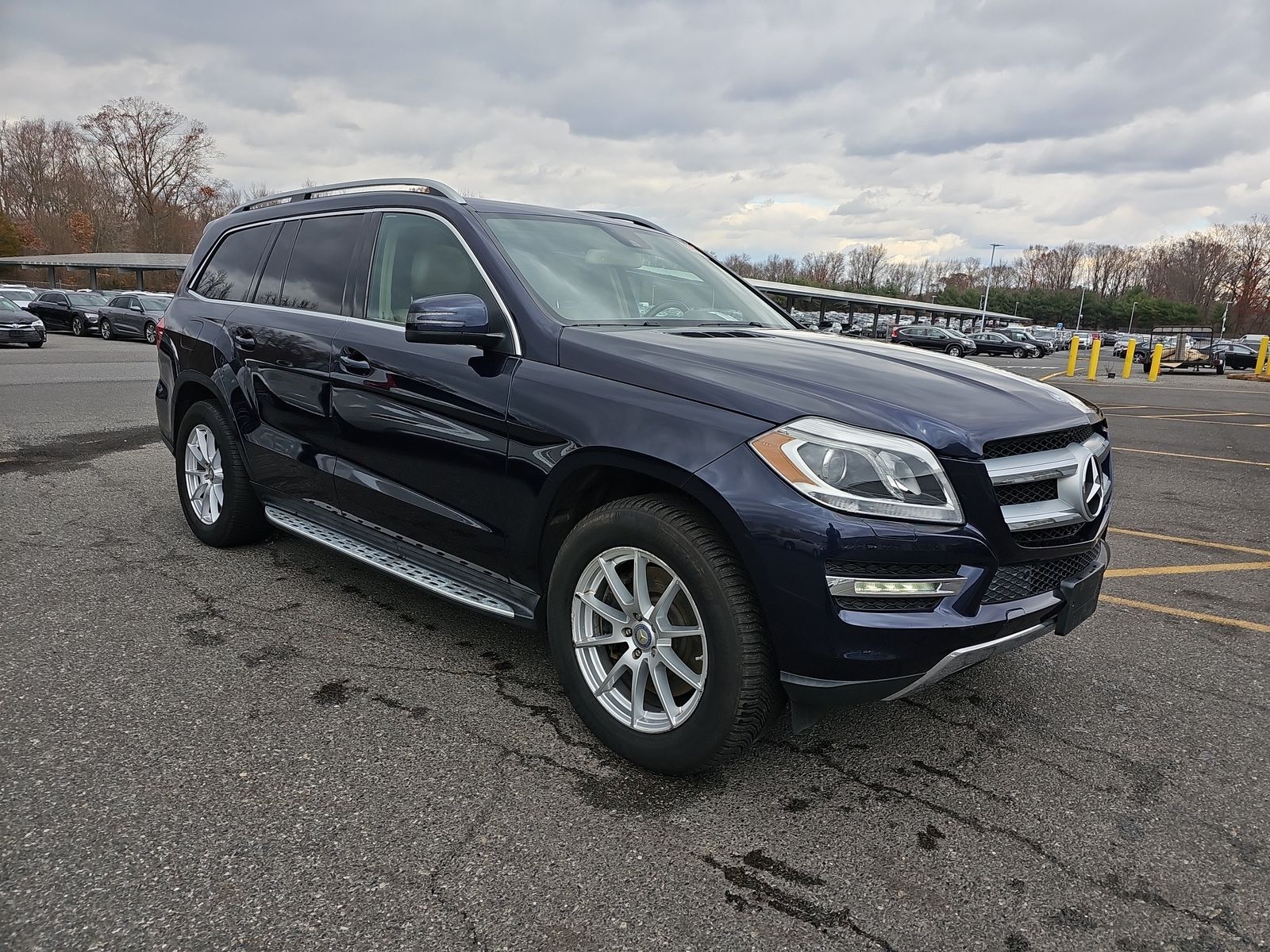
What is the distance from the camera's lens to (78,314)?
30844 millimetres

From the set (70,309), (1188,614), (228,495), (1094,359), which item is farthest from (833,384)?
(70,309)

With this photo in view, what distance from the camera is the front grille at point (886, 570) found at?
229 cm

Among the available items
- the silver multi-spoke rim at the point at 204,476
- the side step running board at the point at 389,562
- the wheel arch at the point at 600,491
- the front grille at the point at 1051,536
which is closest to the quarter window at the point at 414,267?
the wheel arch at the point at 600,491

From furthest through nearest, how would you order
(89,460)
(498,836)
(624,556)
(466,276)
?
(89,460), (466,276), (624,556), (498,836)

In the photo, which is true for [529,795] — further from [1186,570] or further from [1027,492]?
[1186,570]

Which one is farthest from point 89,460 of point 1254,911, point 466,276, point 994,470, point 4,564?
point 1254,911

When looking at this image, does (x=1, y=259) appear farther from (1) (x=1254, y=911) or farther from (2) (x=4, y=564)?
(1) (x=1254, y=911)

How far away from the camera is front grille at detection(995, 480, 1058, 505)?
2502mm

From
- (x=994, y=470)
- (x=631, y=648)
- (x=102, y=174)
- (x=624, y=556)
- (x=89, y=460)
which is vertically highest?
(x=102, y=174)

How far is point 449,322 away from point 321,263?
150cm

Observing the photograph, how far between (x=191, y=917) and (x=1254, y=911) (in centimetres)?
264

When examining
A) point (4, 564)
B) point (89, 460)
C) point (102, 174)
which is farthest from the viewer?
point (102, 174)

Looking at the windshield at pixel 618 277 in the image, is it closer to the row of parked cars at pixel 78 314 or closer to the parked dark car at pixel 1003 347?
the row of parked cars at pixel 78 314

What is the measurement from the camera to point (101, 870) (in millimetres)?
2176
